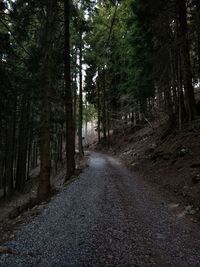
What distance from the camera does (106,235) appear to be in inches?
249

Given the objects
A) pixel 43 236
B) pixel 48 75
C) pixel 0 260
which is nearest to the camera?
pixel 0 260

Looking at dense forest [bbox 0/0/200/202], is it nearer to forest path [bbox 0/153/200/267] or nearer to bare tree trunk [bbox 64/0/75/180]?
bare tree trunk [bbox 64/0/75/180]

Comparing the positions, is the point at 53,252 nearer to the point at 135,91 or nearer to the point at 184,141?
the point at 184,141

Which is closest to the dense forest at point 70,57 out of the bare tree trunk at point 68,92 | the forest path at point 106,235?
the bare tree trunk at point 68,92

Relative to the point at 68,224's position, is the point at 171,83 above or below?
above

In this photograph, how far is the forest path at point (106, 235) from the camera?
17.5 ft

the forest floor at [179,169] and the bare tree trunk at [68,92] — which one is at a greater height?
the bare tree trunk at [68,92]

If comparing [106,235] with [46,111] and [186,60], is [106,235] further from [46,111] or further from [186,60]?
[186,60]

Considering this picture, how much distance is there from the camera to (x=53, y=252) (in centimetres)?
555

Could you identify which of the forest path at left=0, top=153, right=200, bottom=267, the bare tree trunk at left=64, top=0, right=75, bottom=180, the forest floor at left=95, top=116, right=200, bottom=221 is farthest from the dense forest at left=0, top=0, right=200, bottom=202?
the forest path at left=0, top=153, right=200, bottom=267

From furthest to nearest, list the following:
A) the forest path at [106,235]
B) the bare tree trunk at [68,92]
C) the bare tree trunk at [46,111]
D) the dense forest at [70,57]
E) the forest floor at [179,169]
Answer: the bare tree trunk at [68,92] → the dense forest at [70,57] → the bare tree trunk at [46,111] → the forest floor at [179,169] → the forest path at [106,235]

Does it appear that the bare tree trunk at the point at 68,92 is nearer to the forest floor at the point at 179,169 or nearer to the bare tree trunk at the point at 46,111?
the bare tree trunk at the point at 46,111

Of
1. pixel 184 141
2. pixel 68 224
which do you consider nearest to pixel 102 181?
pixel 184 141

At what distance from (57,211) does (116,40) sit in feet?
82.4
